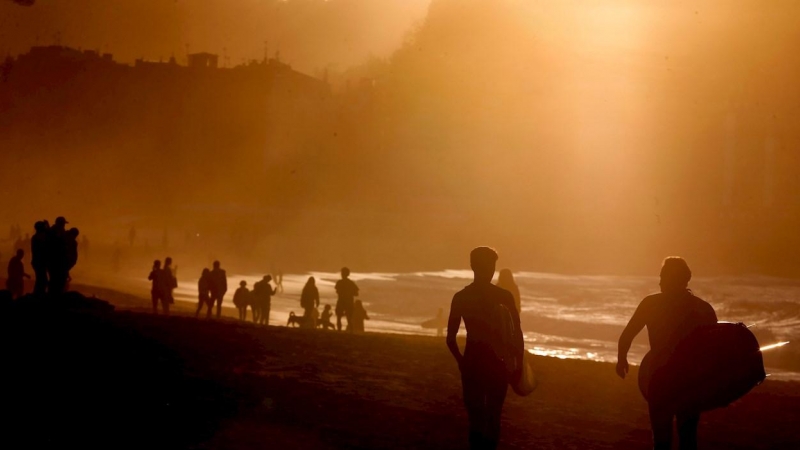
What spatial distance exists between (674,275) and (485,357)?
5.25 ft

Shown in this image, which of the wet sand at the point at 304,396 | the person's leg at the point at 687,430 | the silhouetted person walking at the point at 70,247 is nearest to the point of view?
the person's leg at the point at 687,430

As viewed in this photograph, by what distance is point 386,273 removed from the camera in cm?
10294

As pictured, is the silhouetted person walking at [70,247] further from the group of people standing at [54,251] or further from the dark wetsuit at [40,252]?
the dark wetsuit at [40,252]

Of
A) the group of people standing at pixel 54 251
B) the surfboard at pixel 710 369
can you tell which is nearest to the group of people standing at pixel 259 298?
the group of people standing at pixel 54 251

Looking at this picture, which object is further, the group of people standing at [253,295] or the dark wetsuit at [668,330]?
the group of people standing at [253,295]

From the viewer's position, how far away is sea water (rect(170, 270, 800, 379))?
42250 mm

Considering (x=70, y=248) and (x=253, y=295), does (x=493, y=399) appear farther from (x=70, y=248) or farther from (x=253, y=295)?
(x=253, y=295)

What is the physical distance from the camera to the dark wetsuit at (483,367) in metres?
6.74

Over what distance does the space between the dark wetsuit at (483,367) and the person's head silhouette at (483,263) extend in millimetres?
112

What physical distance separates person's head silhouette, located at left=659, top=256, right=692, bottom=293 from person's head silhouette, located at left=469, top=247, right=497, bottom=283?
131cm

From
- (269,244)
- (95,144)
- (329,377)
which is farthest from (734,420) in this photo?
(95,144)

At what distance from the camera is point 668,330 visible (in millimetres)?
6953

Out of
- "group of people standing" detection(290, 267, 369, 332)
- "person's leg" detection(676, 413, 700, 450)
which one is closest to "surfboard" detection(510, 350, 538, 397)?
"person's leg" detection(676, 413, 700, 450)

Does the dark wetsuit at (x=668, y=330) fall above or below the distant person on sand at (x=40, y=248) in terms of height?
below
